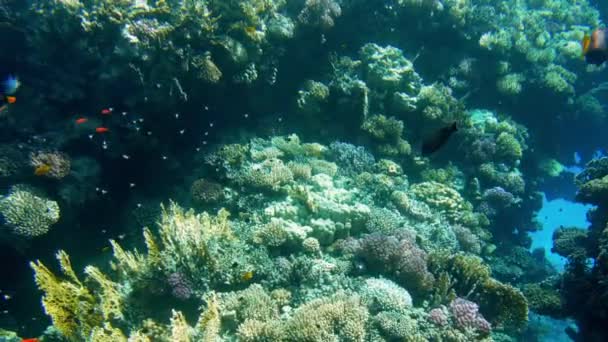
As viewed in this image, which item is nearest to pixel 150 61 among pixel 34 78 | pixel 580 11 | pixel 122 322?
pixel 34 78

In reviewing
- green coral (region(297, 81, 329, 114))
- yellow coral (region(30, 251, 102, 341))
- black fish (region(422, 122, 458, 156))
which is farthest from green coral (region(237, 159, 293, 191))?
black fish (region(422, 122, 458, 156))

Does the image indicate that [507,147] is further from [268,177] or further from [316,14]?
[268,177]

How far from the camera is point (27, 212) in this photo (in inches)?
260

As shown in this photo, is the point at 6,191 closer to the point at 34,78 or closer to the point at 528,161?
the point at 34,78

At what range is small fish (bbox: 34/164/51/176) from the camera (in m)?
6.74

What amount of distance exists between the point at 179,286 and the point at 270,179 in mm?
2920

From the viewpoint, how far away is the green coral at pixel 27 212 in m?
6.50

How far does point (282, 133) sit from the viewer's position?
33.7 feet

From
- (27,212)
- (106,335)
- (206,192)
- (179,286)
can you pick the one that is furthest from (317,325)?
(27,212)

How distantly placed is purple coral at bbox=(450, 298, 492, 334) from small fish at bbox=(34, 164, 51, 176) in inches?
294

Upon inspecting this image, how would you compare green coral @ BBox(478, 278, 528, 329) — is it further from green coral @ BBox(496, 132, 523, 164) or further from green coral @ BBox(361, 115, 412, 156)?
green coral @ BBox(496, 132, 523, 164)

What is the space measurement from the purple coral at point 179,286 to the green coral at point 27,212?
3.11 m

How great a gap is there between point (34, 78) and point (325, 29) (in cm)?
689

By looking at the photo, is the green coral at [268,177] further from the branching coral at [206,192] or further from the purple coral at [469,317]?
the purple coral at [469,317]
